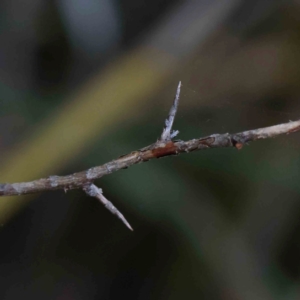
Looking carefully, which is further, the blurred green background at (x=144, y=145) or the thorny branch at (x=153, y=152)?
the blurred green background at (x=144, y=145)

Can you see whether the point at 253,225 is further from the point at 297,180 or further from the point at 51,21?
the point at 51,21

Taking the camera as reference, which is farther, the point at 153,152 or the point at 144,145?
→ the point at 144,145

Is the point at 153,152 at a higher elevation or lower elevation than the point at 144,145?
lower

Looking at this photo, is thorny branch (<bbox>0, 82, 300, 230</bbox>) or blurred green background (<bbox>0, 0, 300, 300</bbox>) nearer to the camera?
A: thorny branch (<bbox>0, 82, 300, 230</bbox>)

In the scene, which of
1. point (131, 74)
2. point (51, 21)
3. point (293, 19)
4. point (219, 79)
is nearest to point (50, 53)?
point (51, 21)
